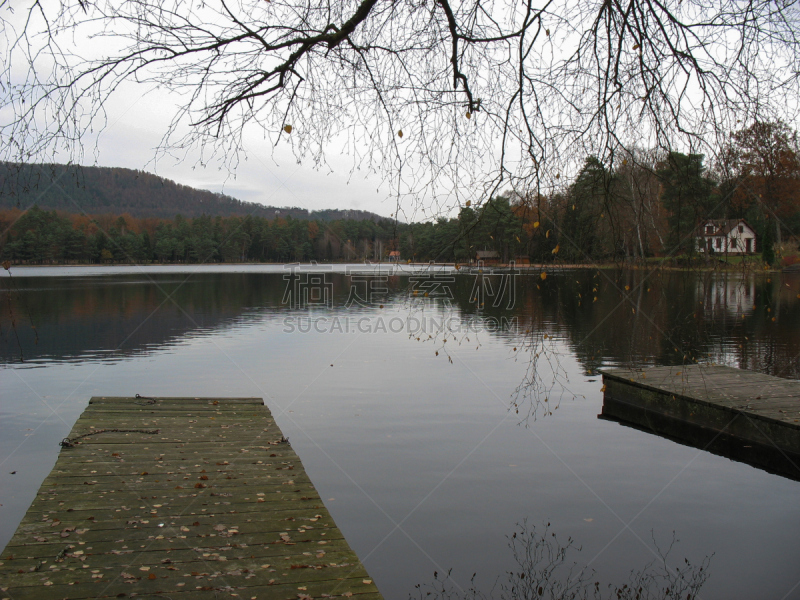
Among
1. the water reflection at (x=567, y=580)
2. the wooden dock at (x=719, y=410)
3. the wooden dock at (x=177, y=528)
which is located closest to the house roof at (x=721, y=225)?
the water reflection at (x=567, y=580)

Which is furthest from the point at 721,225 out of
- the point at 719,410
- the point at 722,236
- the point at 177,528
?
the point at 719,410

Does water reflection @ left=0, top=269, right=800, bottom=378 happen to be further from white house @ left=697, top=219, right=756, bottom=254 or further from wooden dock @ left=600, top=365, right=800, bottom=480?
wooden dock @ left=600, top=365, right=800, bottom=480

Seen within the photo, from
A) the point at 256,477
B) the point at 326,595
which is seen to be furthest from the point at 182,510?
the point at 326,595

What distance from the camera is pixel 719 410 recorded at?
8.05 metres

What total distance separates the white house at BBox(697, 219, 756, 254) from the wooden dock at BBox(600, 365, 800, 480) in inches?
160

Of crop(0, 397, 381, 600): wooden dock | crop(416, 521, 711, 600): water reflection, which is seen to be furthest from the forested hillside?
crop(416, 521, 711, 600): water reflection

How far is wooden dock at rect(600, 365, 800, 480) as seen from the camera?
7.34 metres

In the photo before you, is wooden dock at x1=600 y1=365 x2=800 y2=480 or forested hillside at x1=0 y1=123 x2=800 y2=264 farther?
wooden dock at x1=600 y1=365 x2=800 y2=480

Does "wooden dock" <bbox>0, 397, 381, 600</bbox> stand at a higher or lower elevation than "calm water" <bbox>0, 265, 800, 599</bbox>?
higher

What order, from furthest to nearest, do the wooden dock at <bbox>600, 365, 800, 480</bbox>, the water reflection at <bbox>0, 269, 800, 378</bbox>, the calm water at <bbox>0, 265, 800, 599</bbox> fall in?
the water reflection at <bbox>0, 269, 800, 378</bbox> < the wooden dock at <bbox>600, 365, 800, 480</bbox> < the calm water at <bbox>0, 265, 800, 599</bbox>

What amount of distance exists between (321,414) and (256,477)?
4.69 m

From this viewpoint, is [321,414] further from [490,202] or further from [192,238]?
[192,238]

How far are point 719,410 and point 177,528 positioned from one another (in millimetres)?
7134

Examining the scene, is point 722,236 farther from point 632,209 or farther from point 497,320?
point 497,320
